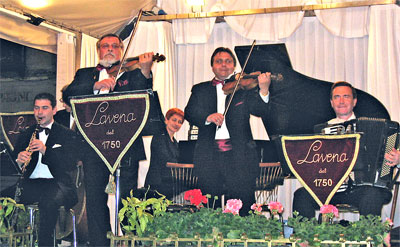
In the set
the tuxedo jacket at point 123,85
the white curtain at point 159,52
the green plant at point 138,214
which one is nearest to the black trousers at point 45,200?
the tuxedo jacket at point 123,85

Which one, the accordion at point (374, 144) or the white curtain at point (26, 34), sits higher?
the white curtain at point (26, 34)

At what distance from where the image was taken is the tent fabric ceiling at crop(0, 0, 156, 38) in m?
6.36

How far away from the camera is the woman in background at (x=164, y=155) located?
6223mm

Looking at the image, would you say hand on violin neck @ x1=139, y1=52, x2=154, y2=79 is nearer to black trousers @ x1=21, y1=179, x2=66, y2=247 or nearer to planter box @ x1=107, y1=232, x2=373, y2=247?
black trousers @ x1=21, y1=179, x2=66, y2=247

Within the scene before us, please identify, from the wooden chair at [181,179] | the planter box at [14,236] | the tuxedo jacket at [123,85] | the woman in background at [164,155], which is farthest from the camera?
the woman in background at [164,155]

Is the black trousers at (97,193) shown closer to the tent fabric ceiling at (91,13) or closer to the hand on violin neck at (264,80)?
the hand on violin neck at (264,80)

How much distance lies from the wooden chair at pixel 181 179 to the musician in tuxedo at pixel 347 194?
1.17 metres

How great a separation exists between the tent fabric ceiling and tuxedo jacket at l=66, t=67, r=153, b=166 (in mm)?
914

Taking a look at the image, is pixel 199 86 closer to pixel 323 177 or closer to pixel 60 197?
pixel 60 197

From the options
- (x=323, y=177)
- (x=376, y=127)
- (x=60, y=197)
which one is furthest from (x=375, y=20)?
(x=60, y=197)

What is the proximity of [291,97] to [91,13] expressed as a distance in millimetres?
2442

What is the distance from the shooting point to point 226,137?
6320 millimetres

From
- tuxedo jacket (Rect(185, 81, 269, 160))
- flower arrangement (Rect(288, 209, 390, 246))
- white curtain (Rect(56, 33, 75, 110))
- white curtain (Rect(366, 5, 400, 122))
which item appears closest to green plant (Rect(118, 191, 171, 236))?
flower arrangement (Rect(288, 209, 390, 246))

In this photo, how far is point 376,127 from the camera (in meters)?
5.31
